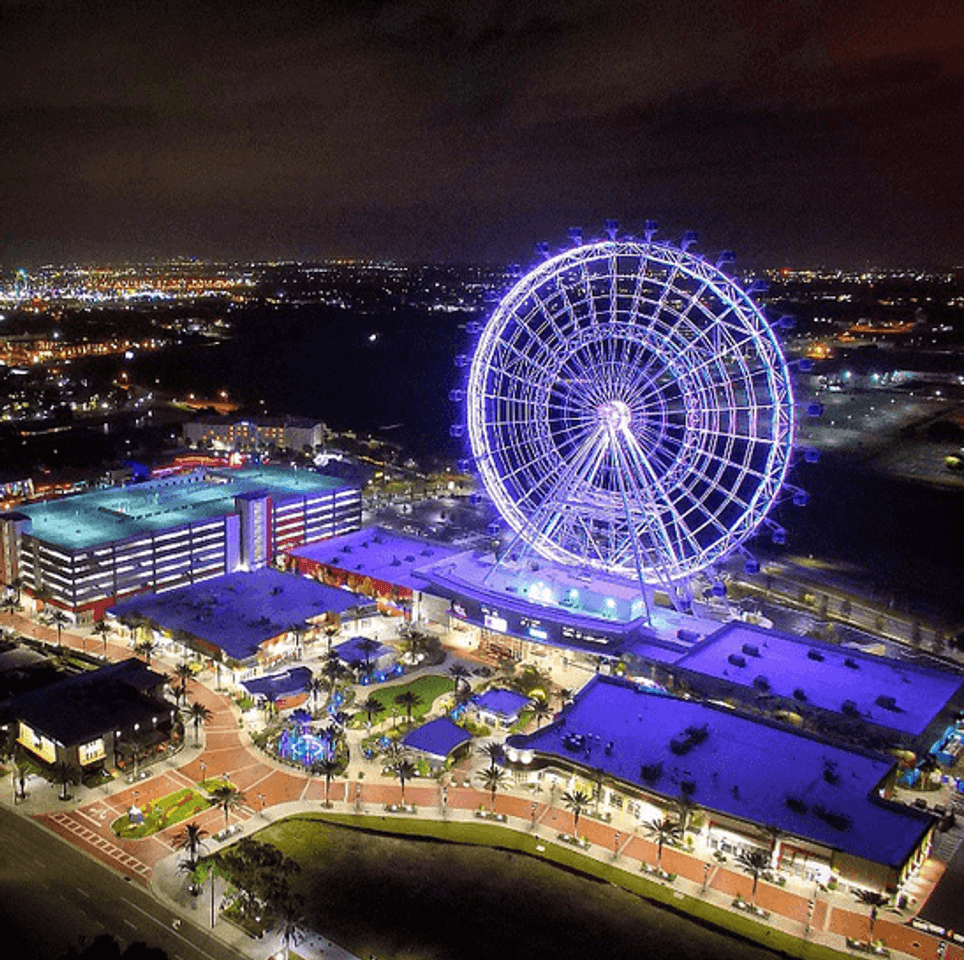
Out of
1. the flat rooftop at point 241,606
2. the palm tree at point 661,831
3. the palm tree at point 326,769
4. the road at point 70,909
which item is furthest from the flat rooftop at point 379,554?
the road at point 70,909

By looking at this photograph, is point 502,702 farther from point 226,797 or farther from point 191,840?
point 191,840

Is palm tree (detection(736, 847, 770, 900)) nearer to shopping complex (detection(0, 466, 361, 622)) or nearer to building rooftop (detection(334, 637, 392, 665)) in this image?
building rooftop (detection(334, 637, 392, 665))

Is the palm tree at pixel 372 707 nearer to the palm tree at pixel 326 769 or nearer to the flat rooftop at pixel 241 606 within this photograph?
the palm tree at pixel 326 769

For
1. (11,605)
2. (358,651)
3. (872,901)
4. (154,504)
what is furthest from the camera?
(154,504)

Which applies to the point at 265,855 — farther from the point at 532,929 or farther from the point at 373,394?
the point at 373,394

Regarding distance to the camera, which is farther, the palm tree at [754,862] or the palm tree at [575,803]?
the palm tree at [575,803]

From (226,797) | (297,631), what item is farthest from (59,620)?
(226,797)

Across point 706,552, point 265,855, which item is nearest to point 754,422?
point 706,552
